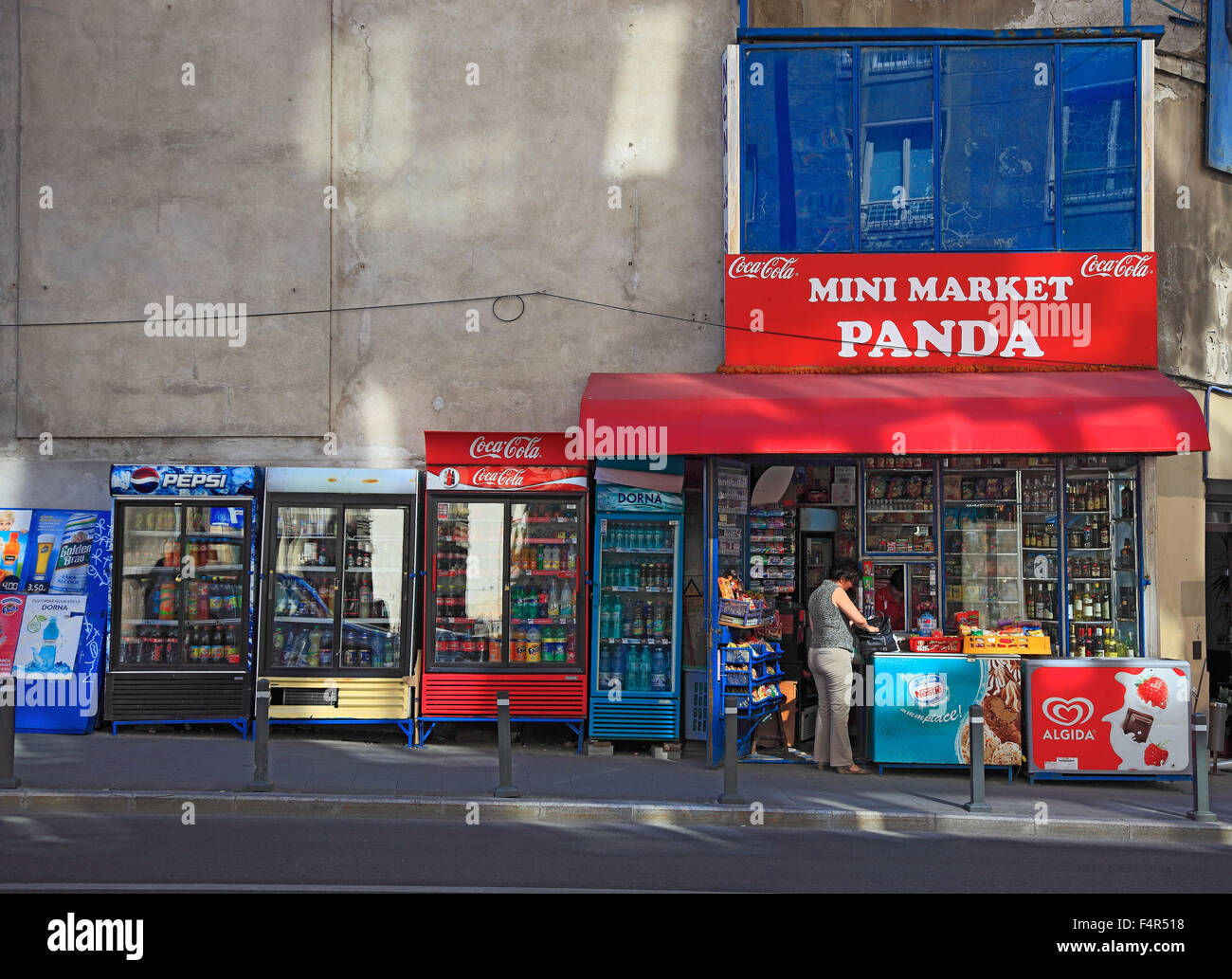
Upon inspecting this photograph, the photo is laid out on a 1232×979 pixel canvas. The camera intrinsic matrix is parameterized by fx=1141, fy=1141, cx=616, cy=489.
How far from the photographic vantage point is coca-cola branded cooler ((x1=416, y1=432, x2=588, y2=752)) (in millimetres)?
12141

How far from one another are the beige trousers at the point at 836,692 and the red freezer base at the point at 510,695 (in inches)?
99.0

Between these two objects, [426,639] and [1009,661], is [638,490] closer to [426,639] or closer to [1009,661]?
[426,639]

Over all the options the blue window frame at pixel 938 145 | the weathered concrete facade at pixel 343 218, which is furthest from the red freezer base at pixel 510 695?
the blue window frame at pixel 938 145

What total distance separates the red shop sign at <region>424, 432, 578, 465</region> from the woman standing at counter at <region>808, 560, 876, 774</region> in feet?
10.6

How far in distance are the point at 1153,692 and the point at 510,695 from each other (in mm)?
6399

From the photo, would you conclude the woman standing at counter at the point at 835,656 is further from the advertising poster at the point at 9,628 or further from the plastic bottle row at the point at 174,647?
the advertising poster at the point at 9,628

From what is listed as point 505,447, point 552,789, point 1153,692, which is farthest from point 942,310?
point 552,789

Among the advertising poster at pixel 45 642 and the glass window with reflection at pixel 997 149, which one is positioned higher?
the glass window with reflection at pixel 997 149

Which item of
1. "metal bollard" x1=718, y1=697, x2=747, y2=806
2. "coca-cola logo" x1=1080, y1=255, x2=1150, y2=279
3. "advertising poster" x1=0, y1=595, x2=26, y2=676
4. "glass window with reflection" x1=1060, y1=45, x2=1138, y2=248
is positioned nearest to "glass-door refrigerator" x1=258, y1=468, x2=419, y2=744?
"advertising poster" x1=0, y1=595, x2=26, y2=676

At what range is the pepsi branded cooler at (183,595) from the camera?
12.0 meters

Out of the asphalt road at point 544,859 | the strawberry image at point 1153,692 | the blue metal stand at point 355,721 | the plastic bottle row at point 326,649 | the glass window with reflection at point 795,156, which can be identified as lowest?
the asphalt road at point 544,859

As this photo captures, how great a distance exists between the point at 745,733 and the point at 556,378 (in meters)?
4.52

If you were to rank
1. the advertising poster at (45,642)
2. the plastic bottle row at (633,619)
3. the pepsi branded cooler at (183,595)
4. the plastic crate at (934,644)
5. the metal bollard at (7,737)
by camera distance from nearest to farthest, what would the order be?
1. the metal bollard at (7,737)
2. the plastic crate at (934,644)
3. the advertising poster at (45,642)
4. the pepsi branded cooler at (183,595)
5. the plastic bottle row at (633,619)

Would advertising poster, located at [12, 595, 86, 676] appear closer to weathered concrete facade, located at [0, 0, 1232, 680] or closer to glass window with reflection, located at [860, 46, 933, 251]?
weathered concrete facade, located at [0, 0, 1232, 680]
